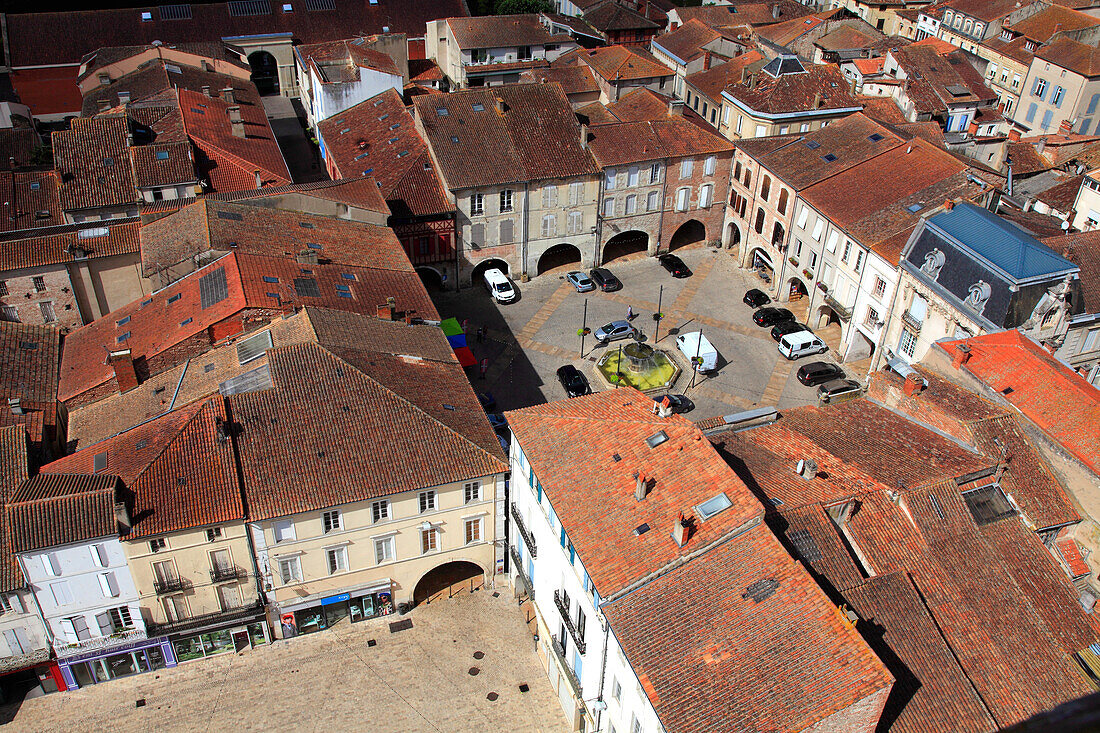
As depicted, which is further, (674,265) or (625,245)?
(625,245)

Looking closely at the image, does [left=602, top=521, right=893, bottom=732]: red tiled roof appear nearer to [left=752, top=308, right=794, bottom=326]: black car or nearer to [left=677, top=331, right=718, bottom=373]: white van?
[left=677, top=331, right=718, bottom=373]: white van

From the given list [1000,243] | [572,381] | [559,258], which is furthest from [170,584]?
[1000,243]

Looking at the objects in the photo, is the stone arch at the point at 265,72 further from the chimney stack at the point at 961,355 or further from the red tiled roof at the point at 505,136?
the chimney stack at the point at 961,355

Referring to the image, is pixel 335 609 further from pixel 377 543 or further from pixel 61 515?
pixel 61 515

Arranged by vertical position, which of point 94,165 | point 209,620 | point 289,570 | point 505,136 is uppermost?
point 505,136

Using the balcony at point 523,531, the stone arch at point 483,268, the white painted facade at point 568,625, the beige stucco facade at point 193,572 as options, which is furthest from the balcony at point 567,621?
the stone arch at point 483,268

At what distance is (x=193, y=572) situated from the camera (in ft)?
132

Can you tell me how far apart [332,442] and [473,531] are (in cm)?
914

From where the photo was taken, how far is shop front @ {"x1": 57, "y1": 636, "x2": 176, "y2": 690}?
1602 inches

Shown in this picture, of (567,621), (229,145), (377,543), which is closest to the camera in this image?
(567,621)

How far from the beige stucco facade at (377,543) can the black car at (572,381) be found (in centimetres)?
1642

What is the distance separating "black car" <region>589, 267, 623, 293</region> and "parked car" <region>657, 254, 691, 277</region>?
5190 mm

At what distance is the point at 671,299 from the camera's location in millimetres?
71500

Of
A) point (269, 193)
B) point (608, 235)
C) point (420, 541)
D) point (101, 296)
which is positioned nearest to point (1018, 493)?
point (420, 541)
